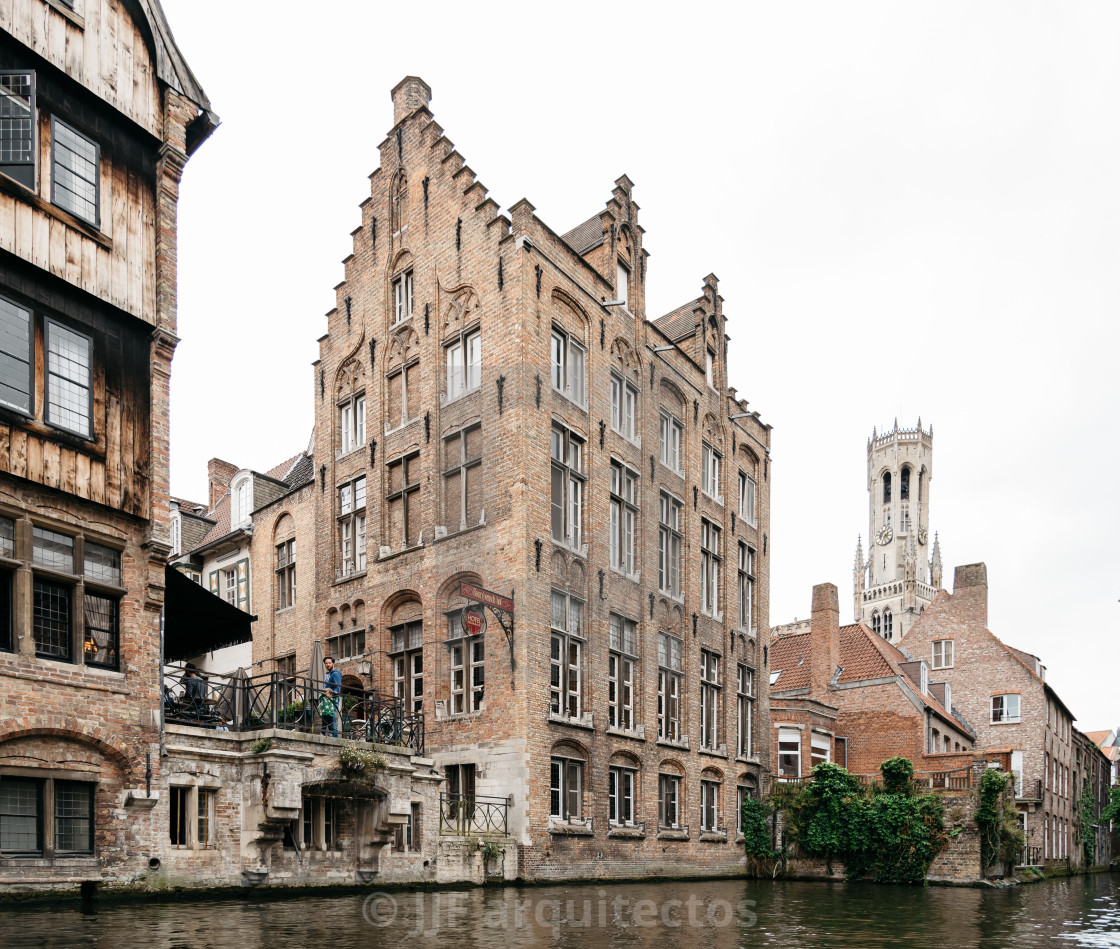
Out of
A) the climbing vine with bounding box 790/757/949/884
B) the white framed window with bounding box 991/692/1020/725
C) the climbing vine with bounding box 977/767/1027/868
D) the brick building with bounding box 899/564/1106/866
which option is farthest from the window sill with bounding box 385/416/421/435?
the white framed window with bounding box 991/692/1020/725

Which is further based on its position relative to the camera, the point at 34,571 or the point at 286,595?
the point at 286,595

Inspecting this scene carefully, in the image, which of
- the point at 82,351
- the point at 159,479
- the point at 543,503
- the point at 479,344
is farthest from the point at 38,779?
the point at 479,344

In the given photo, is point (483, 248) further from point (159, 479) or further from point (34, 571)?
point (34, 571)

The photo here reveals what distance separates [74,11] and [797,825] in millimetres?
30352

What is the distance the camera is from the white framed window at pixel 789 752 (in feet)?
131

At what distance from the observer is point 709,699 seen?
1403 inches

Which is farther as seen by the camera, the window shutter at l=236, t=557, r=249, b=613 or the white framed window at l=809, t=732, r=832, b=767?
the white framed window at l=809, t=732, r=832, b=767

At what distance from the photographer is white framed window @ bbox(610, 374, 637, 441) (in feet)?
105

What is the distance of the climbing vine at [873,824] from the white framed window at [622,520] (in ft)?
34.3

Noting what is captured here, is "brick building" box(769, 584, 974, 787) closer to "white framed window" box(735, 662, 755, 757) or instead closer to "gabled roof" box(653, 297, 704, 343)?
"white framed window" box(735, 662, 755, 757)

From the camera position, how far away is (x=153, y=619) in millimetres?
18156

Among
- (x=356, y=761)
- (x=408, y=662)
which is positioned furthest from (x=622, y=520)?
(x=356, y=761)

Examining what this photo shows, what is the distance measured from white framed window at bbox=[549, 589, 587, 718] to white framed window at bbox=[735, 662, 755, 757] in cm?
1043

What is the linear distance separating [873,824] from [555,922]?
851 inches
